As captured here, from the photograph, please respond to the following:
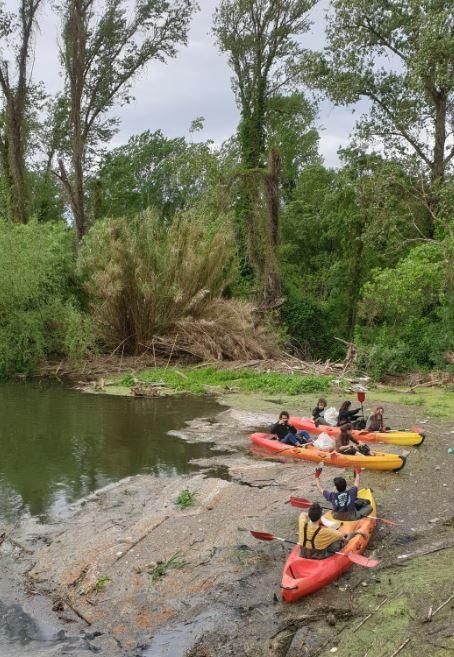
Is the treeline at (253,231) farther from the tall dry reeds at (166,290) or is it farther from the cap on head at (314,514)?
the cap on head at (314,514)

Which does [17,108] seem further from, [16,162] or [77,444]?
[77,444]

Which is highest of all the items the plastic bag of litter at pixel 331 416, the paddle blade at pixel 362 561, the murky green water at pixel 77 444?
the plastic bag of litter at pixel 331 416

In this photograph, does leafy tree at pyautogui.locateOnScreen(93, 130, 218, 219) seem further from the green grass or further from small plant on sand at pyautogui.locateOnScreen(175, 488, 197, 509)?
small plant on sand at pyautogui.locateOnScreen(175, 488, 197, 509)

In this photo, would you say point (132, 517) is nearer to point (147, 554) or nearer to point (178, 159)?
point (147, 554)

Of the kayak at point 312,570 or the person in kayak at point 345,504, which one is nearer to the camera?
the kayak at point 312,570

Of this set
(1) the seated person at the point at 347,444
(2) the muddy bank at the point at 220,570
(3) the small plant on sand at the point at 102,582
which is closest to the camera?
(2) the muddy bank at the point at 220,570

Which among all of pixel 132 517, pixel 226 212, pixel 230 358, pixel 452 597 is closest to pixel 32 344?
pixel 230 358

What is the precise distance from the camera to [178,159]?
3544 cm

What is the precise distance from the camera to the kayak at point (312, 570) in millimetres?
7672

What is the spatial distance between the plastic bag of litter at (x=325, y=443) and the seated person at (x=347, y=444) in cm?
27

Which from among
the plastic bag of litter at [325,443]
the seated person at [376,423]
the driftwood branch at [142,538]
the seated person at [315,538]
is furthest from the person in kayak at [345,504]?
the seated person at [376,423]

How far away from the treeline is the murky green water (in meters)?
4.91

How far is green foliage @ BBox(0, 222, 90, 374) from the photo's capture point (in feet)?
79.8

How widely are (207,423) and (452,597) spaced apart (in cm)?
1073
